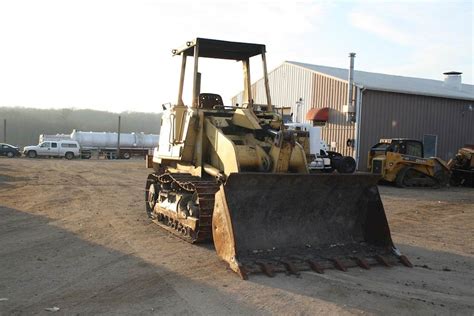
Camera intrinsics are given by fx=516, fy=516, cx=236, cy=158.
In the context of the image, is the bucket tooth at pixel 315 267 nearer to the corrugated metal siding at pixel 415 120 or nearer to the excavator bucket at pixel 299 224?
the excavator bucket at pixel 299 224

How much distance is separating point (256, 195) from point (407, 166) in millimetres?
15553

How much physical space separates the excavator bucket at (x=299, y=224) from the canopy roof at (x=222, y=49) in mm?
3224

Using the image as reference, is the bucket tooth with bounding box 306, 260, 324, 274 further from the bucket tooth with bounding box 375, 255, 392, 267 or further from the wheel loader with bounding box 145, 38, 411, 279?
the bucket tooth with bounding box 375, 255, 392, 267

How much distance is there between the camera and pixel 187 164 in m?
9.43

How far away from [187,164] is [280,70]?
2229 cm

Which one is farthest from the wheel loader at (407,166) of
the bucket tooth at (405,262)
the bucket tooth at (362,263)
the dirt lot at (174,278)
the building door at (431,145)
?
the bucket tooth at (362,263)

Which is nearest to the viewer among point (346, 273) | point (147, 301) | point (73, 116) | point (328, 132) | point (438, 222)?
point (147, 301)

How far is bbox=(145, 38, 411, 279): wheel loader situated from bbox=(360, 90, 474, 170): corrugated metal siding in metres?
16.1

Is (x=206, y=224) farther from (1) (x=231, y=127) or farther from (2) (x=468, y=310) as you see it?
(2) (x=468, y=310)

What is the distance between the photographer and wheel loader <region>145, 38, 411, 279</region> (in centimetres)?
721

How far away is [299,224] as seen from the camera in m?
7.80

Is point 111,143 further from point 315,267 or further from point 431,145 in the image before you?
point 315,267

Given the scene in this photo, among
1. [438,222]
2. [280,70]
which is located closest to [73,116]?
[280,70]

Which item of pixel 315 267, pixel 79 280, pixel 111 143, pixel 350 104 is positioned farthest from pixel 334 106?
pixel 111 143
